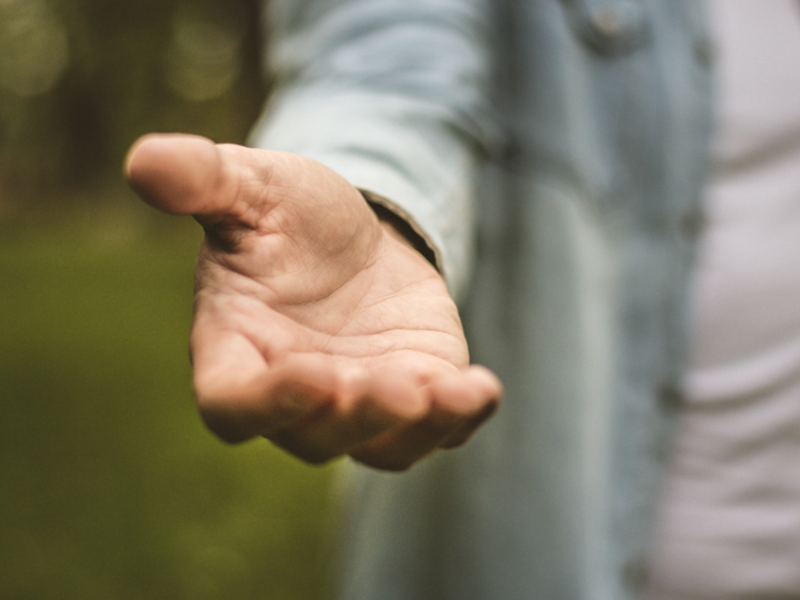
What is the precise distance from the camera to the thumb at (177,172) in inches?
20.5

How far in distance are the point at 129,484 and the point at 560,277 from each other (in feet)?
9.11

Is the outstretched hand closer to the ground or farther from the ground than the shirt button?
closer to the ground

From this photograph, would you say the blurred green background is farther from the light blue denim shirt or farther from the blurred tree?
the light blue denim shirt

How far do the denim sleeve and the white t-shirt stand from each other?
459mm

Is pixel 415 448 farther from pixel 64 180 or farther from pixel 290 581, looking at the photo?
pixel 64 180

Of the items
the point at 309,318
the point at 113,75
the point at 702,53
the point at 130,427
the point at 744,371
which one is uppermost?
the point at 113,75

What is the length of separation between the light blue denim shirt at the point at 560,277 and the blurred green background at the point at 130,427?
5.27 ft

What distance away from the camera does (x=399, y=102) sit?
86cm

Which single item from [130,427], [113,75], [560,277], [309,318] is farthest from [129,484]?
[113,75]

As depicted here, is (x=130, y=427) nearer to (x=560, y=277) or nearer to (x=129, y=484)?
(x=129, y=484)

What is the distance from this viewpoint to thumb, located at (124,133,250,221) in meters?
→ 0.52

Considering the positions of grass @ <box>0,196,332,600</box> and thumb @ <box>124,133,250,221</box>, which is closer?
thumb @ <box>124,133,250,221</box>

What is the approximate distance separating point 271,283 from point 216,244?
7 cm

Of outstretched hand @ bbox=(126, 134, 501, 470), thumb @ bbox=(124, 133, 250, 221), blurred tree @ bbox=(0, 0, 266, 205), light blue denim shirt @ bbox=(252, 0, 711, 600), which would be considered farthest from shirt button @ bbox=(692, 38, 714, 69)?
blurred tree @ bbox=(0, 0, 266, 205)
